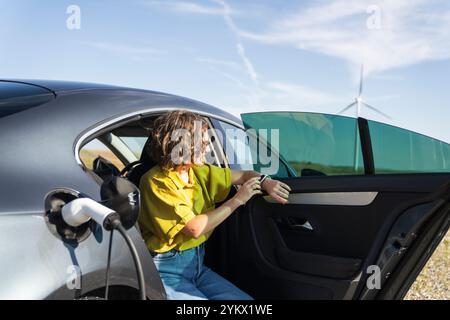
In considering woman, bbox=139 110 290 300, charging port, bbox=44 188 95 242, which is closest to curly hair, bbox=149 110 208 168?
woman, bbox=139 110 290 300

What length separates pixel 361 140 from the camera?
8.80 ft

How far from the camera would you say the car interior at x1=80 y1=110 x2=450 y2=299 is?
7.89 feet

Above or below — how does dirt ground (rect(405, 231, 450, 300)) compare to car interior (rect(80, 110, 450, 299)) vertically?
below

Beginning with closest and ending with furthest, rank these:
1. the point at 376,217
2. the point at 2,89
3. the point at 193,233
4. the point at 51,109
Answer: the point at 51,109, the point at 2,89, the point at 193,233, the point at 376,217

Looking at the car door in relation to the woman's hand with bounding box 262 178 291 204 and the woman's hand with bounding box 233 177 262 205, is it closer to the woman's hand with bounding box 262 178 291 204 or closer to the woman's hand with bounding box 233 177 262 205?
the woman's hand with bounding box 262 178 291 204

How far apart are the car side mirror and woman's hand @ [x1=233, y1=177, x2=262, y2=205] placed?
33.4 inches

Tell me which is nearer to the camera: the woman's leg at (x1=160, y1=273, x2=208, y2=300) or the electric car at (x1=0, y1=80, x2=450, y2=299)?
the electric car at (x1=0, y1=80, x2=450, y2=299)

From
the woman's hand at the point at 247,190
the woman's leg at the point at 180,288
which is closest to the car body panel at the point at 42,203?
the woman's leg at the point at 180,288

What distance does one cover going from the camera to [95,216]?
68.3 inches

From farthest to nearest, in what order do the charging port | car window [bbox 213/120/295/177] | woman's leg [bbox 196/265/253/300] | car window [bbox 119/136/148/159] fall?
car window [bbox 119/136/148/159] → car window [bbox 213/120/295/177] → woman's leg [bbox 196/265/253/300] → the charging port
